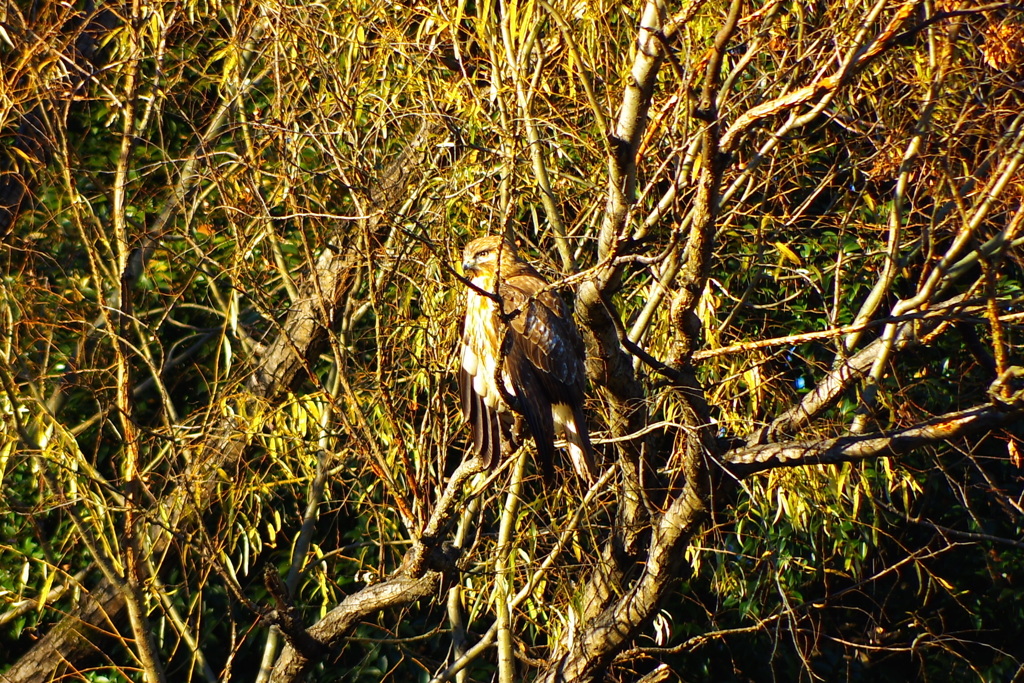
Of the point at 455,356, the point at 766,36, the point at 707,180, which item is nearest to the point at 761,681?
the point at 455,356

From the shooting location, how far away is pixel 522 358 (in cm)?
301

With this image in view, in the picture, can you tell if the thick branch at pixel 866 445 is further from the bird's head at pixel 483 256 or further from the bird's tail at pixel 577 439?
the bird's head at pixel 483 256

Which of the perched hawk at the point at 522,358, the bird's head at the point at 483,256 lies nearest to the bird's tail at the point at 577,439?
the perched hawk at the point at 522,358

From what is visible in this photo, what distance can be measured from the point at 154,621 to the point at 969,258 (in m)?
3.15

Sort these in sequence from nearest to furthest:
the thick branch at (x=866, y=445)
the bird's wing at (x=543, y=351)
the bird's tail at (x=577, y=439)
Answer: the thick branch at (x=866, y=445), the bird's tail at (x=577, y=439), the bird's wing at (x=543, y=351)

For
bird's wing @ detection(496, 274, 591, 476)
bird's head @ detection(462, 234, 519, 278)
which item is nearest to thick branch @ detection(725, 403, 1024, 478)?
bird's wing @ detection(496, 274, 591, 476)

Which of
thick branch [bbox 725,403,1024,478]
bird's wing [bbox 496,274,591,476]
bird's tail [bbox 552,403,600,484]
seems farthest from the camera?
bird's wing [bbox 496,274,591,476]

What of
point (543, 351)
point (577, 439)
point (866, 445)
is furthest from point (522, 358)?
point (866, 445)

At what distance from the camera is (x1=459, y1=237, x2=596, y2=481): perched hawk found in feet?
9.39

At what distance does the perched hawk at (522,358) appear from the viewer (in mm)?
2861

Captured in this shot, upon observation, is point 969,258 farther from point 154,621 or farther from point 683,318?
point 154,621

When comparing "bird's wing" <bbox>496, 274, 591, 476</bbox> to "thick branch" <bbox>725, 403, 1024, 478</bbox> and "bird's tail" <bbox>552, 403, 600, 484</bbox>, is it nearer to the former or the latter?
"bird's tail" <bbox>552, 403, 600, 484</bbox>

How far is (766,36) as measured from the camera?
8.79ft

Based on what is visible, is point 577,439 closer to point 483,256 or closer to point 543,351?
point 543,351
